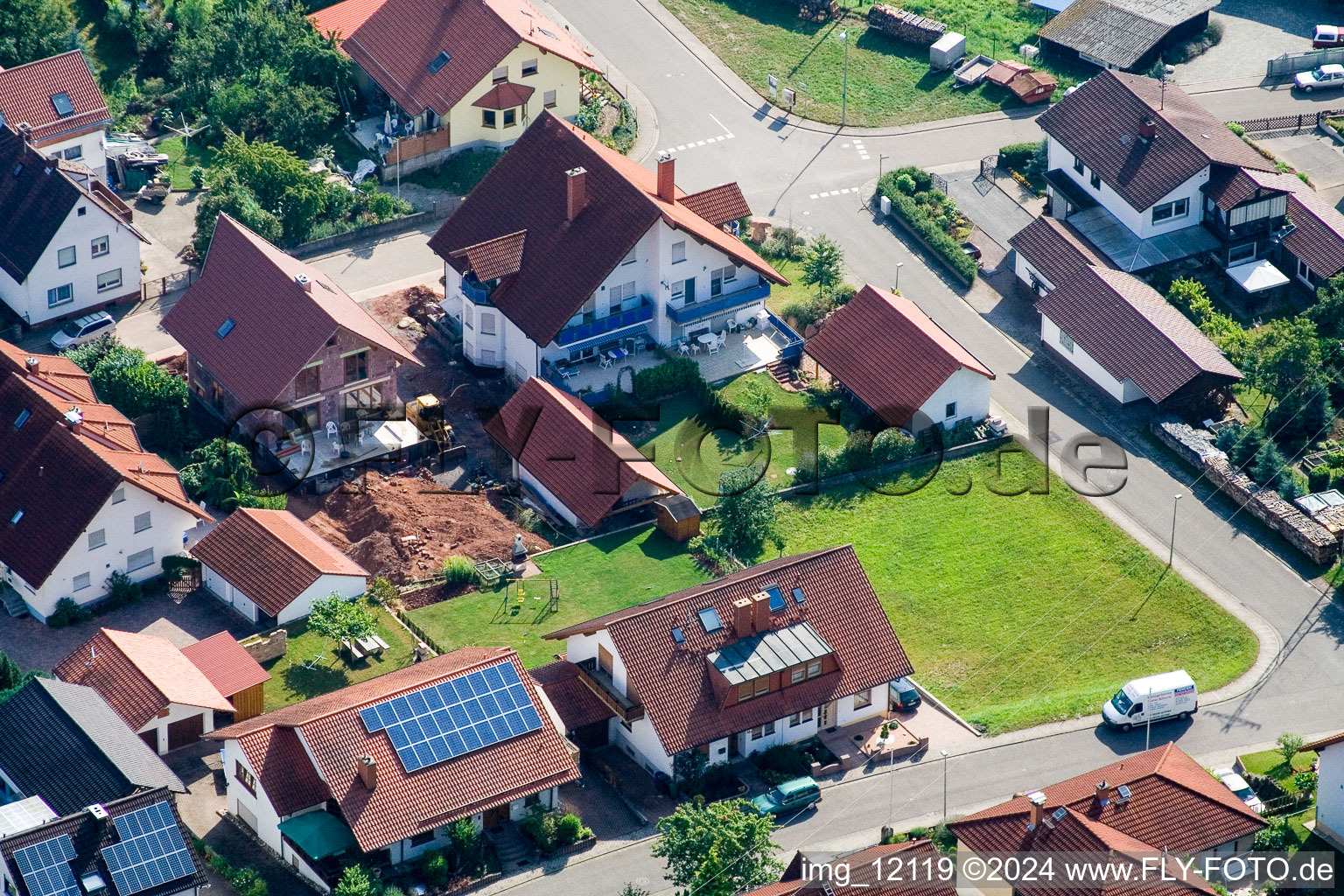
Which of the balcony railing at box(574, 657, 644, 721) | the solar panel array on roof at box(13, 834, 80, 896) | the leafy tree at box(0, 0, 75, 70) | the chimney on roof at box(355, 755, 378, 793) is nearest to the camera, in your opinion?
the solar panel array on roof at box(13, 834, 80, 896)

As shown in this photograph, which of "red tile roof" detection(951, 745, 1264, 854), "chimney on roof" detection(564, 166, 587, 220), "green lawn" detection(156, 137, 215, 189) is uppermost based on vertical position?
"chimney on roof" detection(564, 166, 587, 220)

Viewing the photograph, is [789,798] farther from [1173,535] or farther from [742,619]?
[1173,535]

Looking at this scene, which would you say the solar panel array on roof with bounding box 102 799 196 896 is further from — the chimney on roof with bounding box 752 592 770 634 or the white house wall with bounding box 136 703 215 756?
the chimney on roof with bounding box 752 592 770 634

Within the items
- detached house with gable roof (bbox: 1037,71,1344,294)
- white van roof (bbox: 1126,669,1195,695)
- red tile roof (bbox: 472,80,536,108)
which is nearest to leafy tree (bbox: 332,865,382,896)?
white van roof (bbox: 1126,669,1195,695)

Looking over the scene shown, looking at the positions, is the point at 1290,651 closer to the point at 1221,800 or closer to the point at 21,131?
the point at 1221,800

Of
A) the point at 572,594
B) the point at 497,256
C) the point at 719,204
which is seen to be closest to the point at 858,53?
the point at 719,204

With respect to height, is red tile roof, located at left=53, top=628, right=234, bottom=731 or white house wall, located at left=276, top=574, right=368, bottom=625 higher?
red tile roof, located at left=53, top=628, right=234, bottom=731
